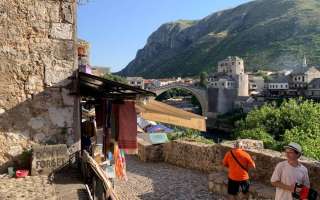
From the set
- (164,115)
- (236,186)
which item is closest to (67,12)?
(164,115)

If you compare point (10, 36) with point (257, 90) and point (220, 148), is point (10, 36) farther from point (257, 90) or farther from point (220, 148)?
point (257, 90)

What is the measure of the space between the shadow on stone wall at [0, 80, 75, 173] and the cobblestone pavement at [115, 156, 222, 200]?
313 cm

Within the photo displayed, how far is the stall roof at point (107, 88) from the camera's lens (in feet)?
17.5

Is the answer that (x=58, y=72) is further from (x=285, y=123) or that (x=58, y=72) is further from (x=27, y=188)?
(x=285, y=123)

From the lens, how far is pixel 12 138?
5023 mm

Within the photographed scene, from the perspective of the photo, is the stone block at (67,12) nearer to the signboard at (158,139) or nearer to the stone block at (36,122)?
the stone block at (36,122)

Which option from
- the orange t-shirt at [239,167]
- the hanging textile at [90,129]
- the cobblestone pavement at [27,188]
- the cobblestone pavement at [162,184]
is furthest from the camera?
the cobblestone pavement at [162,184]

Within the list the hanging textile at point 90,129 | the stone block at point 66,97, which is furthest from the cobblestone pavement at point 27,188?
the hanging textile at point 90,129

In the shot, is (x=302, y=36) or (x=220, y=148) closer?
(x=220, y=148)

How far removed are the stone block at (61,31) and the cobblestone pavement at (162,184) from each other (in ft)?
13.3

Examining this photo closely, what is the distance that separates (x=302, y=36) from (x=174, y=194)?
12130cm

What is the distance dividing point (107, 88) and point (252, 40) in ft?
413

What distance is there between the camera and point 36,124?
5.15 metres

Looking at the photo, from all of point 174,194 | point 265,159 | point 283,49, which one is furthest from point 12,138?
point 283,49
